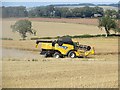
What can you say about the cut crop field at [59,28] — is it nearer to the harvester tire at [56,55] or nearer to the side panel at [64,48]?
the harvester tire at [56,55]

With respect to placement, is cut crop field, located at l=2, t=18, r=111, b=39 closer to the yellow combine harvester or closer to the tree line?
the tree line

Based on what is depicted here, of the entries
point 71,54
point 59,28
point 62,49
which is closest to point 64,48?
point 62,49

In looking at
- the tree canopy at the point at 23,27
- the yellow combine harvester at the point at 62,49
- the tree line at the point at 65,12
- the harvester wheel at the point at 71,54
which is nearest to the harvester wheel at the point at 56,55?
the yellow combine harvester at the point at 62,49

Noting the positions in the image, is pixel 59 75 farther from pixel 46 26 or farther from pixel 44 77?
pixel 46 26

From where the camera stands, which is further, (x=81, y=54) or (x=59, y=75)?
(x=81, y=54)

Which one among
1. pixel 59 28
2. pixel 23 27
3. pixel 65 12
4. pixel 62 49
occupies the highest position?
pixel 65 12

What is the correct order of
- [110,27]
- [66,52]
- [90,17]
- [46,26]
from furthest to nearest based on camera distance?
1. [90,17]
2. [46,26]
3. [110,27]
4. [66,52]

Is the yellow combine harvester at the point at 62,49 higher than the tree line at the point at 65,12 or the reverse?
the reverse

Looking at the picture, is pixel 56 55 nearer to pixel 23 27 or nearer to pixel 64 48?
pixel 64 48

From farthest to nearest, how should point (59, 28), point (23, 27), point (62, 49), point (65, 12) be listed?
point (65, 12)
point (59, 28)
point (23, 27)
point (62, 49)

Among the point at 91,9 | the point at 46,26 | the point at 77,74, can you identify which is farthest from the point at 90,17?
the point at 77,74

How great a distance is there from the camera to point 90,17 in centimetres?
8075

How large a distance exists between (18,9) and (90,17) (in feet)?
75.4

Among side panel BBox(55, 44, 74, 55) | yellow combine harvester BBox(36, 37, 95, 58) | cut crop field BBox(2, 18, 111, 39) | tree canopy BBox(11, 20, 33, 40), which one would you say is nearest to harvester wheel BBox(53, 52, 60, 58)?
yellow combine harvester BBox(36, 37, 95, 58)
